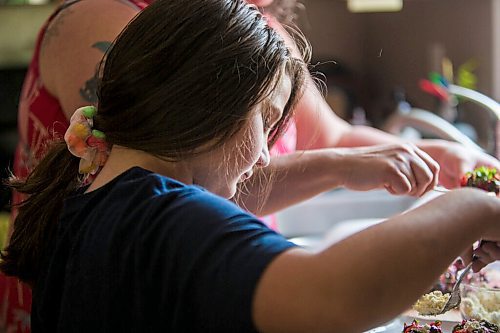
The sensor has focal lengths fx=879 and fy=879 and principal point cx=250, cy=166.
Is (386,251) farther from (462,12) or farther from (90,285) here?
(462,12)

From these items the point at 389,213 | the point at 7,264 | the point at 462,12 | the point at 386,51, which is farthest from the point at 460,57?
the point at 7,264

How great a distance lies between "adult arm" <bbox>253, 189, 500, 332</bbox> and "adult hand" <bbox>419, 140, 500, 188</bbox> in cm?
68

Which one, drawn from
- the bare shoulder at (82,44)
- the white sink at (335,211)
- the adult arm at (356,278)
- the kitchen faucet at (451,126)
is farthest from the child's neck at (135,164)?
the white sink at (335,211)

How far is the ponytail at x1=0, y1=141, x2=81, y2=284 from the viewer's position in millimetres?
1062

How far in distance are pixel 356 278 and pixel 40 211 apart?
49 cm

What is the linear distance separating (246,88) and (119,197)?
172 millimetres

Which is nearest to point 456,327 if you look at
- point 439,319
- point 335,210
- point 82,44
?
point 439,319

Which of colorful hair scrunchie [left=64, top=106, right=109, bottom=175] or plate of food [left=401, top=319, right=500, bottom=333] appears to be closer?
colorful hair scrunchie [left=64, top=106, right=109, bottom=175]

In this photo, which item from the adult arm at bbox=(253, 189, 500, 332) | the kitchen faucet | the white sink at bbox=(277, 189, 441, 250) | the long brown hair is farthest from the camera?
the white sink at bbox=(277, 189, 441, 250)

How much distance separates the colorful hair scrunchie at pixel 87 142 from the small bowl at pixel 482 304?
1.66ft

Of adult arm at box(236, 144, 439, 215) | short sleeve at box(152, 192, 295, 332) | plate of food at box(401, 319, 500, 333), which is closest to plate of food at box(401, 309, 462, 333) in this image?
plate of food at box(401, 319, 500, 333)

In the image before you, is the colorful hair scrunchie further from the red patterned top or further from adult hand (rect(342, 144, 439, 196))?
adult hand (rect(342, 144, 439, 196))

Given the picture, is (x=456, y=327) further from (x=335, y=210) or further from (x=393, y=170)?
(x=335, y=210)

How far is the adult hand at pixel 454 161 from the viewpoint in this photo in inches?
57.1
